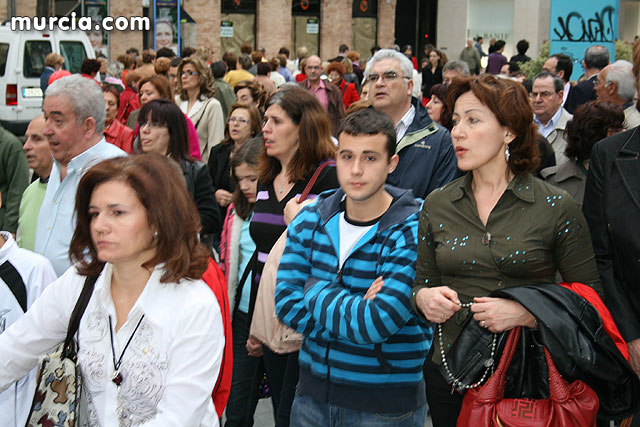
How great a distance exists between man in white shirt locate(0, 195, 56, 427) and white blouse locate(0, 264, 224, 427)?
1.64ft

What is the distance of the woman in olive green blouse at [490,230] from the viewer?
10.3 ft

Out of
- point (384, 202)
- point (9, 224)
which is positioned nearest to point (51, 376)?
point (384, 202)

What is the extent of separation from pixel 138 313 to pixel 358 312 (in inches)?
35.4

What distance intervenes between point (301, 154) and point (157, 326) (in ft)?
6.48

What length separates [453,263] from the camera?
324 cm

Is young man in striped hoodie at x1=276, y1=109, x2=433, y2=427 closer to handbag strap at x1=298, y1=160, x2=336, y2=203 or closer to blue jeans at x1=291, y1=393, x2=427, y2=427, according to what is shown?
blue jeans at x1=291, y1=393, x2=427, y2=427

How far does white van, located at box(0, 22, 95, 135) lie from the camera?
16641 millimetres

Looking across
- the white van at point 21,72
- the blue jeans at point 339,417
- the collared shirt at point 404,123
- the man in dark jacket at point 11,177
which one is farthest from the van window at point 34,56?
the blue jeans at point 339,417

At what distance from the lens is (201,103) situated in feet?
28.3

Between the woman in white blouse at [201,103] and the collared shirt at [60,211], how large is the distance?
3.71 m

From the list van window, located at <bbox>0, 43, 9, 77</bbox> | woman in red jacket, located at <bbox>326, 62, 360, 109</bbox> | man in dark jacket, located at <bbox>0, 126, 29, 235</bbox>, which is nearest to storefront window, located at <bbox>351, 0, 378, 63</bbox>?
van window, located at <bbox>0, 43, 9, 77</bbox>

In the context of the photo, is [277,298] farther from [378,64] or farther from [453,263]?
[378,64]

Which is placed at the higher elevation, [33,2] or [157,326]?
[33,2]

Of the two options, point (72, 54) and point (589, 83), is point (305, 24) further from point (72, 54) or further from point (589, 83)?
point (589, 83)
